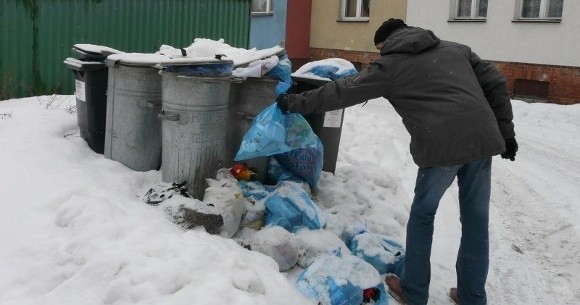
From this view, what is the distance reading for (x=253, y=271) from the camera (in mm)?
3135

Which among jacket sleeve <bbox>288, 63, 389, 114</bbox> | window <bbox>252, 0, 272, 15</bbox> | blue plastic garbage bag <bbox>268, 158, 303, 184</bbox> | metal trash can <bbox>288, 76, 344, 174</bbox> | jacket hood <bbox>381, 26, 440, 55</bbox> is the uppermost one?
window <bbox>252, 0, 272, 15</bbox>

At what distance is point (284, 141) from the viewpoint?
4.29m

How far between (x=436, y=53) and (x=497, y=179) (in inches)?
155

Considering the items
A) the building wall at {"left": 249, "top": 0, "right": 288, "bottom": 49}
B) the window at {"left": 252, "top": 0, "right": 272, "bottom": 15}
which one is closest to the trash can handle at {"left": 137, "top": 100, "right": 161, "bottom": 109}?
the building wall at {"left": 249, "top": 0, "right": 288, "bottom": 49}

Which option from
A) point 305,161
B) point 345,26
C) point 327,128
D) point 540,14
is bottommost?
point 305,161

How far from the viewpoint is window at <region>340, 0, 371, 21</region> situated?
17.4 metres

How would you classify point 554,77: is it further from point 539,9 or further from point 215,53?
point 215,53

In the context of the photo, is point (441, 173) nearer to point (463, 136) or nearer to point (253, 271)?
point (463, 136)

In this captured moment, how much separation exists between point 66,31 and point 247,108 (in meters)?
4.86

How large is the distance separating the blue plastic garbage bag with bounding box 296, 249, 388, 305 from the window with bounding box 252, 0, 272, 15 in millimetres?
16003

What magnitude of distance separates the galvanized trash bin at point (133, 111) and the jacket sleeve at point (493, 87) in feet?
8.22

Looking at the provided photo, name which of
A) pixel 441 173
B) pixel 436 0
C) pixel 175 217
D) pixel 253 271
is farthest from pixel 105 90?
pixel 436 0

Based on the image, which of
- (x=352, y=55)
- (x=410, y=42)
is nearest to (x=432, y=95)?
(x=410, y=42)

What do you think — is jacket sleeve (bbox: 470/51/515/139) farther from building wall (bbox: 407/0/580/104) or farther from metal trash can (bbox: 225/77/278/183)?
building wall (bbox: 407/0/580/104)
